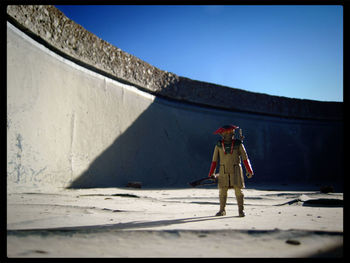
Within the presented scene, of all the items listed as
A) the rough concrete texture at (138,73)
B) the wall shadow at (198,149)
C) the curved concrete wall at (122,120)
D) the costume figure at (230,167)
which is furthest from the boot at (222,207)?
the rough concrete texture at (138,73)

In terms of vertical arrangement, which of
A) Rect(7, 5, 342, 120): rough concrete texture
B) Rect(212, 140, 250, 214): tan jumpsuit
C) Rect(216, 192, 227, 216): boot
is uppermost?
Rect(7, 5, 342, 120): rough concrete texture

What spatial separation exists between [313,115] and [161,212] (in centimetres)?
1128

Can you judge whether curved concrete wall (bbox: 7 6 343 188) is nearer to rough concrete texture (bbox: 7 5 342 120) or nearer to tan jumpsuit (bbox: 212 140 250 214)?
rough concrete texture (bbox: 7 5 342 120)

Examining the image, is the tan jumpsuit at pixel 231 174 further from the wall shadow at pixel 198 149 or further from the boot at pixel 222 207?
the wall shadow at pixel 198 149

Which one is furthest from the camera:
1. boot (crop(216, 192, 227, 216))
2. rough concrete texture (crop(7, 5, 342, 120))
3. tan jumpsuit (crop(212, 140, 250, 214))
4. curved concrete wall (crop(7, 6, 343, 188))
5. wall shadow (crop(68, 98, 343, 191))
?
wall shadow (crop(68, 98, 343, 191))

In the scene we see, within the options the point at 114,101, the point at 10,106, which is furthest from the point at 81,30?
the point at 10,106

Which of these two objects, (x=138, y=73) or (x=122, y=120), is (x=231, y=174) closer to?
(x=122, y=120)

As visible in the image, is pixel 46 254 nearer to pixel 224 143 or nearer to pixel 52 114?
pixel 224 143

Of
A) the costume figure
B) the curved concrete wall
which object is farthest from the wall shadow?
the costume figure

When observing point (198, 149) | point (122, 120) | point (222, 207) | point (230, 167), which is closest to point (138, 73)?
point (122, 120)

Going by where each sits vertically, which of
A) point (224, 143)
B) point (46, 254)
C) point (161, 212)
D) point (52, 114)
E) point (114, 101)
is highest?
point (114, 101)

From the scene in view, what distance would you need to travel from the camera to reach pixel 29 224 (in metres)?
2.09

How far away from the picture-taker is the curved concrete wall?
186 inches

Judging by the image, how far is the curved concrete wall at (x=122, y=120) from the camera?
4.73 meters
